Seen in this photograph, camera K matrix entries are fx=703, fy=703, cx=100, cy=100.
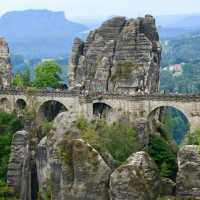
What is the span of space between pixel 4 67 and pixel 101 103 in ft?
34.8

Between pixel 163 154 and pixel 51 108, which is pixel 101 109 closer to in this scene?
pixel 51 108

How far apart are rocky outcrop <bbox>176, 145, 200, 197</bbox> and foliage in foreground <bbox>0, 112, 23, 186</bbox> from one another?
15.0 meters

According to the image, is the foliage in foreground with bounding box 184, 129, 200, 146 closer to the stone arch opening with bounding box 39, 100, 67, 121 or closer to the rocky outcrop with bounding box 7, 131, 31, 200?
the rocky outcrop with bounding box 7, 131, 31, 200

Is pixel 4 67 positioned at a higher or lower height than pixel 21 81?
higher

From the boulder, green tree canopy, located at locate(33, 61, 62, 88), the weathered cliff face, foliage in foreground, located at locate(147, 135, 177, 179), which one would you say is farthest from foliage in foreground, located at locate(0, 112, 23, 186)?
the boulder

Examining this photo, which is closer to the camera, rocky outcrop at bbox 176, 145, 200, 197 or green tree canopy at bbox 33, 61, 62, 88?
rocky outcrop at bbox 176, 145, 200, 197

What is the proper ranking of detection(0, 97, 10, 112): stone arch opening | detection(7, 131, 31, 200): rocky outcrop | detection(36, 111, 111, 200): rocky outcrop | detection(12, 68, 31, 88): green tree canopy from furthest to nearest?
detection(12, 68, 31, 88): green tree canopy
detection(0, 97, 10, 112): stone arch opening
detection(7, 131, 31, 200): rocky outcrop
detection(36, 111, 111, 200): rocky outcrop

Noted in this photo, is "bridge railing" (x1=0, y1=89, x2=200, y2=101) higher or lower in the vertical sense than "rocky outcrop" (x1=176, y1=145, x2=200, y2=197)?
lower

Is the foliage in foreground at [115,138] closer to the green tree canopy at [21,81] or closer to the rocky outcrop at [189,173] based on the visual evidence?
the rocky outcrop at [189,173]

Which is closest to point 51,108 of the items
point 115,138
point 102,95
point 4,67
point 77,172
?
point 4,67

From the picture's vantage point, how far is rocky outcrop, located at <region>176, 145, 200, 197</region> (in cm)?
2603

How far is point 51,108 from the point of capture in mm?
57156

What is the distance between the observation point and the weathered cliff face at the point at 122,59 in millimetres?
52750

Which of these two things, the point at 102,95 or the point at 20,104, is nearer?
the point at 102,95
